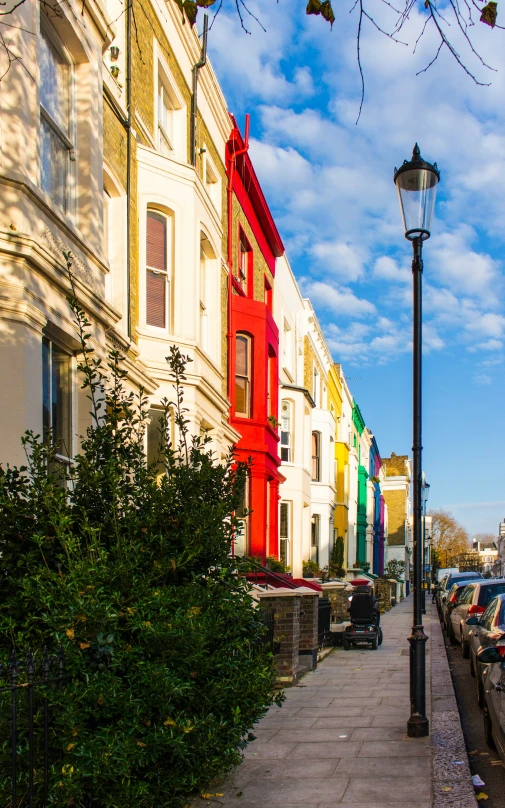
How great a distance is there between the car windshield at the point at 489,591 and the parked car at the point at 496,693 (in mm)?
9156

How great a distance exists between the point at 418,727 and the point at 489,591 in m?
9.55

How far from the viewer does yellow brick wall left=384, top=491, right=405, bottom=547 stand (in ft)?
300

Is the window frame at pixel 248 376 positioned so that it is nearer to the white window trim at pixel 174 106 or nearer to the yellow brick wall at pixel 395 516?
the white window trim at pixel 174 106

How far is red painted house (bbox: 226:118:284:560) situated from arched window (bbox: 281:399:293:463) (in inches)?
194

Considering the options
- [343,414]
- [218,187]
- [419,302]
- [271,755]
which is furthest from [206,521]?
[343,414]

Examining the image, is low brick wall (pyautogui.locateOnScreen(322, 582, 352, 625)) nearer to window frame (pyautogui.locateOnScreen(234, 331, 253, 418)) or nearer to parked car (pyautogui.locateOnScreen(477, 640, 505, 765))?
window frame (pyautogui.locateOnScreen(234, 331, 253, 418))

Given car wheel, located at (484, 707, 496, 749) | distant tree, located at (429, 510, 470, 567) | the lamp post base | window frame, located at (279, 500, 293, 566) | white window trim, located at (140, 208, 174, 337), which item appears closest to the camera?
car wheel, located at (484, 707, 496, 749)

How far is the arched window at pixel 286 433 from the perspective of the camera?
2845 cm

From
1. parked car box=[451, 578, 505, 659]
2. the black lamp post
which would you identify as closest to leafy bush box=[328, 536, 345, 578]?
parked car box=[451, 578, 505, 659]

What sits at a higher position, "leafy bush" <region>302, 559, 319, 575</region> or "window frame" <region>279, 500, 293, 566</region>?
"window frame" <region>279, 500, 293, 566</region>

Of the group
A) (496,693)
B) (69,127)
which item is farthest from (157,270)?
(496,693)

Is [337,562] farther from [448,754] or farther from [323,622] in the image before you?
[448,754]

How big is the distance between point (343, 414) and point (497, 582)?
3013 cm

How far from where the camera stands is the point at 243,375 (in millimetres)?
20703
